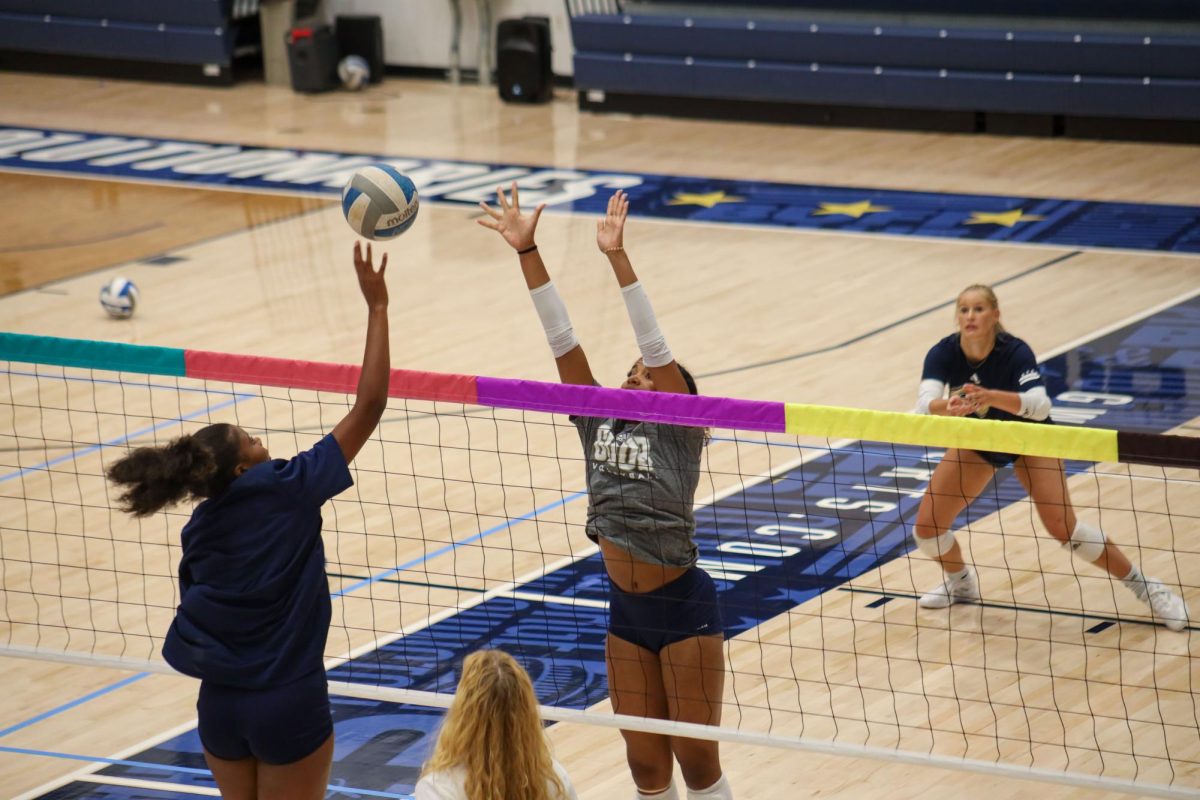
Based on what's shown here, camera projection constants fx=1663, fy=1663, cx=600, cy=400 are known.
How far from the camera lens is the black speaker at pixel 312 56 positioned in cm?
2105

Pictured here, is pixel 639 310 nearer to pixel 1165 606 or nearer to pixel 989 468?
pixel 989 468

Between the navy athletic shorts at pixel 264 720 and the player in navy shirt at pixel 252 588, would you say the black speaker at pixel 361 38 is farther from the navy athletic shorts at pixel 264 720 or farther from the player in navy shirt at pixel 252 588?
the navy athletic shorts at pixel 264 720

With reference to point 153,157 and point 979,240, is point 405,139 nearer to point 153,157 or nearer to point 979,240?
point 153,157

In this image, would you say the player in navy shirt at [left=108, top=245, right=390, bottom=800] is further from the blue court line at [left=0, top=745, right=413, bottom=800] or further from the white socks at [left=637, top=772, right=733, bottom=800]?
the blue court line at [left=0, top=745, right=413, bottom=800]

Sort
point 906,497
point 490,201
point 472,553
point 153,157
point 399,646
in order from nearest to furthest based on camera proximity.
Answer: point 399,646
point 472,553
point 906,497
point 490,201
point 153,157

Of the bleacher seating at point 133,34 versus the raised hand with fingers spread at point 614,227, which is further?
the bleacher seating at point 133,34

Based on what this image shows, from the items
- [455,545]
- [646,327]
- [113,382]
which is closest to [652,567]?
[646,327]

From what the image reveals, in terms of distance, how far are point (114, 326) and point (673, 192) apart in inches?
237

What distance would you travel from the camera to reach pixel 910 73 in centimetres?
1830

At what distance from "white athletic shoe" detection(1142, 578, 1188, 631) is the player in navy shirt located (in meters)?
4.37

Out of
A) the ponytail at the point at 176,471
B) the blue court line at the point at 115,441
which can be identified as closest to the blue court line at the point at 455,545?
the blue court line at the point at 115,441

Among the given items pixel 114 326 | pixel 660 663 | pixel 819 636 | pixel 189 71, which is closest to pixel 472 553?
pixel 819 636

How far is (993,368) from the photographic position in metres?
7.21

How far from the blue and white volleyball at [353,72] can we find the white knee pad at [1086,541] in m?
15.7
